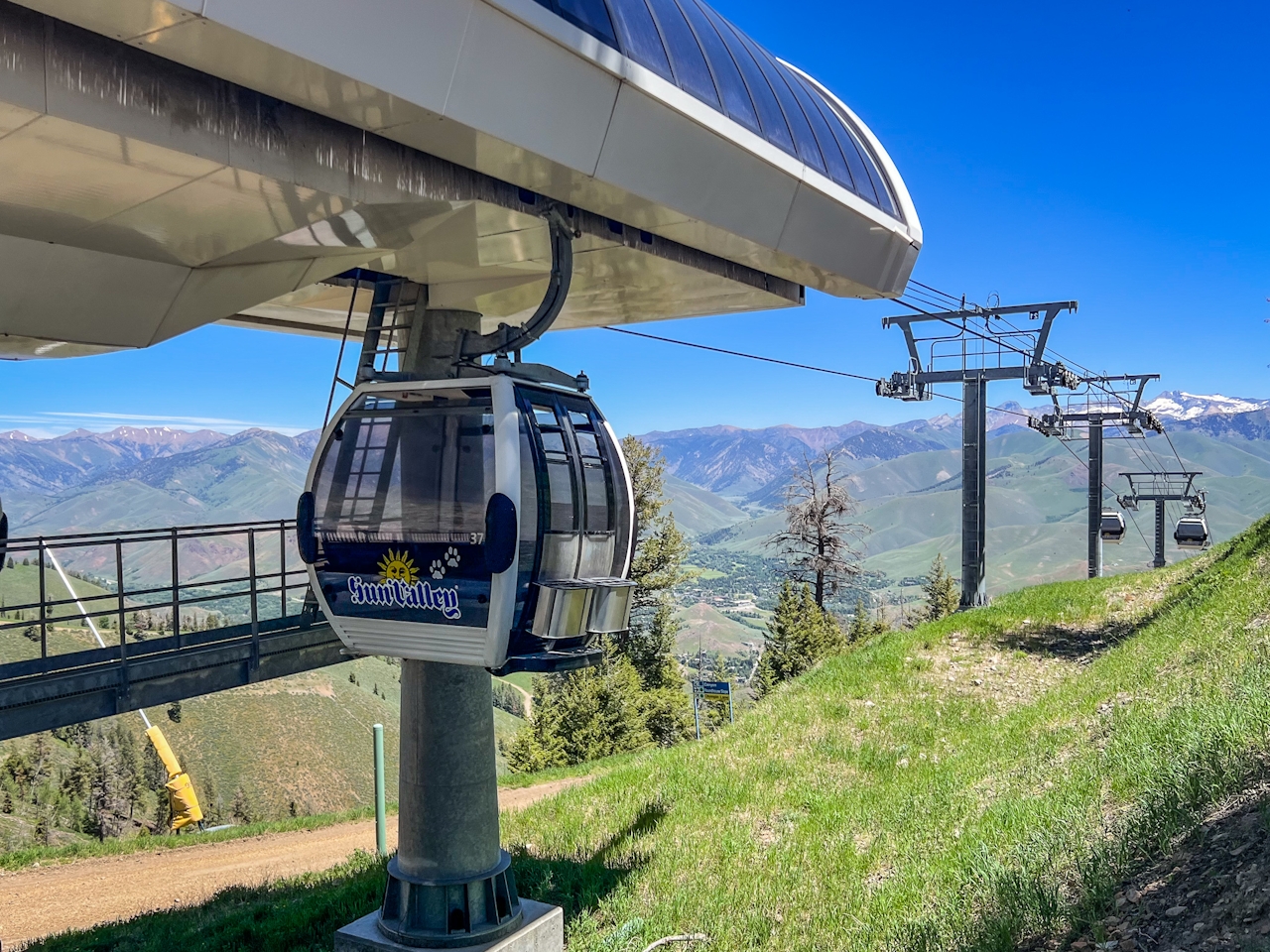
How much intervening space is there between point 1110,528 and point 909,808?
84.3 feet

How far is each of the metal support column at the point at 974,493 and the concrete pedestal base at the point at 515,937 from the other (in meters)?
14.2

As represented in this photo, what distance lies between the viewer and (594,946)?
7836 mm

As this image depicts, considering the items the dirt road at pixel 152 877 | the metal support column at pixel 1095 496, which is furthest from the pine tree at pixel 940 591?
the dirt road at pixel 152 877

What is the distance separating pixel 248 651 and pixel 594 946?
3.78 meters

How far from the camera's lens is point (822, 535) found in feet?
124

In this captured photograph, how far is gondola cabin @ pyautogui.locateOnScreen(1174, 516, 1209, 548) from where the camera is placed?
30234mm

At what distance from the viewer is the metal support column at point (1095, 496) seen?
101 ft

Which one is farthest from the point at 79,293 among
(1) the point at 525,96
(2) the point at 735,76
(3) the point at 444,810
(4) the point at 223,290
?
(2) the point at 735,76

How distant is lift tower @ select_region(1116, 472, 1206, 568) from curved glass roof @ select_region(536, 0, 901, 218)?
90.4 feet

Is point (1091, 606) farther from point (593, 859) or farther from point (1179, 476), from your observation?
point (1179, 476)

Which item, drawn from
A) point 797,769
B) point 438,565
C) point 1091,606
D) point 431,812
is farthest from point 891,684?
point 438,565

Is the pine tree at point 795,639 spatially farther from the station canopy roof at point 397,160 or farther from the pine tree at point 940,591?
the station canopy roof at point 397,160

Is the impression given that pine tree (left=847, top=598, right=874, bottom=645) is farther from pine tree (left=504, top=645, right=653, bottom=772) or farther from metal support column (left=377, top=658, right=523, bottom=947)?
metal support column (left=377, top=658, right=523, bottom=947)

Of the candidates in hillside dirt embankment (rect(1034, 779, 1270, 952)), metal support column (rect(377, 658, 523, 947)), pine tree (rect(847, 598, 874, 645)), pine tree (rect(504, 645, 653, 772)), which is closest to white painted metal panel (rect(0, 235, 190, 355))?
metal support column (rect(377, 658, 523, 947))
